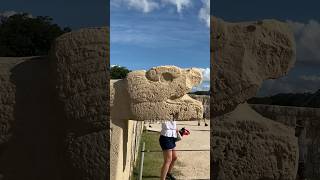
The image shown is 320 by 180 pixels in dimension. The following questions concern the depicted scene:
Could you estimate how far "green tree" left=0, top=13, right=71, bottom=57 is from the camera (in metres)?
3.18

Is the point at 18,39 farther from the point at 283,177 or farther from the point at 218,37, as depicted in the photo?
the point at 283,177

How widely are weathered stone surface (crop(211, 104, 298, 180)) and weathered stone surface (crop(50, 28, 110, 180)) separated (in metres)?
0.65

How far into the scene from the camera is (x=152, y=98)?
321 cm

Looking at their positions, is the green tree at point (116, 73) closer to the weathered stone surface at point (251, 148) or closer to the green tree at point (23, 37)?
the green tree at point (23, 37)

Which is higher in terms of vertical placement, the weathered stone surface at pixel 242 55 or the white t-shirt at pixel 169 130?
the weathered stone surface at pixel 242 55

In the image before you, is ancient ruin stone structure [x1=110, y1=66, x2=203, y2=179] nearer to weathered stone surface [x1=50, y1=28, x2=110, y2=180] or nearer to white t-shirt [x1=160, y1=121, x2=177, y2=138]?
weathered stone surface [x1=50, y1=28, x2=110, y2=180]

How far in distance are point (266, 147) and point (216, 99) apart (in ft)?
1.30

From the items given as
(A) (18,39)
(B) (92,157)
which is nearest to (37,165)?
(B) (92,157)

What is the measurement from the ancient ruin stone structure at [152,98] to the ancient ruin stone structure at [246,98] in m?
0.48

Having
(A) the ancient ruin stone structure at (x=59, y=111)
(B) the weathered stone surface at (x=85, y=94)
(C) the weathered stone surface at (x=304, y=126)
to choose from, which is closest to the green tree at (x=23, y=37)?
(A) the ancient ruin stone structure at (x=59, y=111)

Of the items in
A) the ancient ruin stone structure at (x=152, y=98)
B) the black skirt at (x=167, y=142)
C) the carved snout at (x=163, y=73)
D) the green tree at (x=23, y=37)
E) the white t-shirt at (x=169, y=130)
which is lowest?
the black skirt at (x=167, y=142)

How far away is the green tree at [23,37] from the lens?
3.18m

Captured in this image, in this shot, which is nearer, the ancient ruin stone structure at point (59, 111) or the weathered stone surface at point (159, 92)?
the ancient ruin stone structure at point (59, 111)

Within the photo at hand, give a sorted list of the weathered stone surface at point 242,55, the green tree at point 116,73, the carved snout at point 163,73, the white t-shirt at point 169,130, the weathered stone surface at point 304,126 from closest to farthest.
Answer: the weathered stone surface at point 242,55 < the weathered stone surface at point 304,126 < the carved snout at point 163,73 < the green tree at point 116,73 < the white t-shirt at point 169,130
